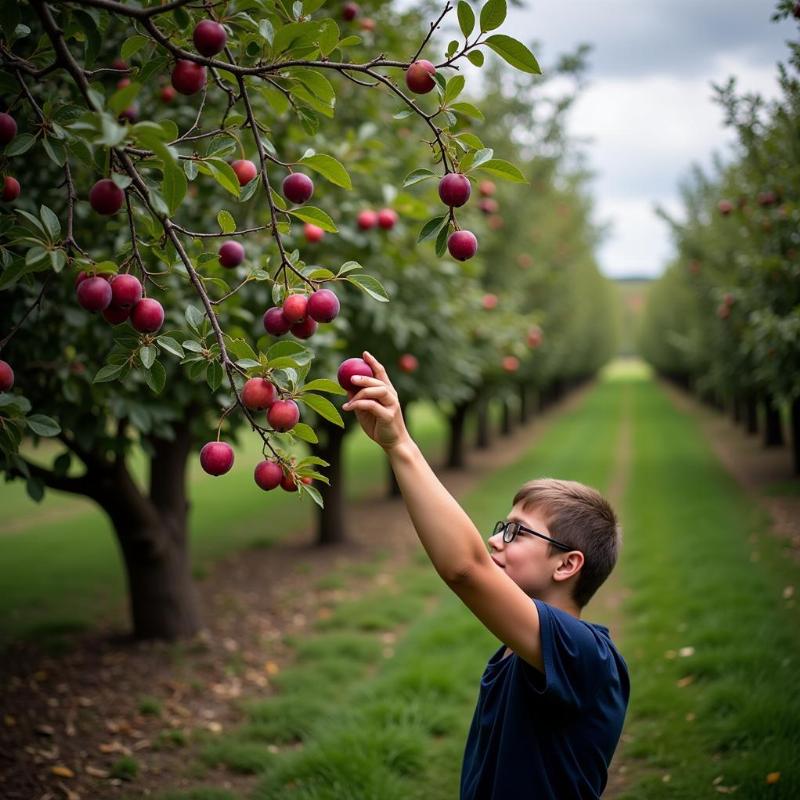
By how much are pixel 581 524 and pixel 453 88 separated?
121cm

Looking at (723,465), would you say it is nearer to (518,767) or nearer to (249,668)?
(249,668)

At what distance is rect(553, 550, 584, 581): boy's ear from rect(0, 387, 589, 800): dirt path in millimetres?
2926

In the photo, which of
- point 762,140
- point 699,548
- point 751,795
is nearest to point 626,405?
point 699,548

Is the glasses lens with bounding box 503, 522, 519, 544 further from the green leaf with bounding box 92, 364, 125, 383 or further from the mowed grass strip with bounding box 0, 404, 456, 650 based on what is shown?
the mowed grass strip with bounding box 0, 404, 456, 650

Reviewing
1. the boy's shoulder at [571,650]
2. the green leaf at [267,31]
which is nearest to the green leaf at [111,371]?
the green leaf at [267,31]

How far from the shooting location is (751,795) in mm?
3564

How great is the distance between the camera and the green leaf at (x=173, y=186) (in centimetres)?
169

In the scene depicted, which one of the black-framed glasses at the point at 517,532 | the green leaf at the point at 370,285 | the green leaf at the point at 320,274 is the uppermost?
the green leaf at the point at 320,274

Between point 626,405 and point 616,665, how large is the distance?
36.7 m

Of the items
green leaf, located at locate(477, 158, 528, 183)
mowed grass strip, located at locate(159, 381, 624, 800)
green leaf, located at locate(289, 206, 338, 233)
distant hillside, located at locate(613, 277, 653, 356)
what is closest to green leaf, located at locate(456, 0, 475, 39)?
green leaf, located at locate(477, 158, 528, 183)

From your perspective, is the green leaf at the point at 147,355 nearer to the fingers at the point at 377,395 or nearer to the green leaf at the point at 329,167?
the fingers at the point at 377,395

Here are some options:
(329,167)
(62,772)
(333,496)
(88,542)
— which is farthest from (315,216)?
(88,542)

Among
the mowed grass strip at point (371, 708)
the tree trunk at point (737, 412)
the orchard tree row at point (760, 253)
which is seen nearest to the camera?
the mowed grass strip at point (371, 708)

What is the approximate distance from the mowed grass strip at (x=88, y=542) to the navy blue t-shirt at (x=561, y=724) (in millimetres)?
5469
